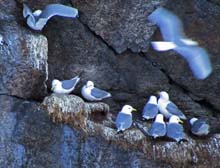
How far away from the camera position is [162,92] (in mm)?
6793

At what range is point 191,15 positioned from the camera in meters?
6.89

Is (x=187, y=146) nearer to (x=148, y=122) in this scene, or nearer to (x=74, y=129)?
(x=148, y=122)

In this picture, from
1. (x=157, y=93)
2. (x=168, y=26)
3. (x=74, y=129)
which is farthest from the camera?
(x=157, y=93)

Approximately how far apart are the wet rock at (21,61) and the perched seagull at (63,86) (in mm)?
114

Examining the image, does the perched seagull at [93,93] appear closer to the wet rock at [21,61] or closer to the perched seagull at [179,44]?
the wet rock at [21,61]

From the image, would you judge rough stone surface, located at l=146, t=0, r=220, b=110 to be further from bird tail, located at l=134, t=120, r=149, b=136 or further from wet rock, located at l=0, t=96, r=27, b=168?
wet rock, located at l=0, t=96, r=27, b=168

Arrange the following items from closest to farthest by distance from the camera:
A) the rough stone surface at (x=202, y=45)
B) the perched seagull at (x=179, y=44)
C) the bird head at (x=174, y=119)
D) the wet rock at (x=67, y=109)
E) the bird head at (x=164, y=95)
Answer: the wet rock at (x=67, y=109)
the bird head at (x=174, y=119)
the perched seagull at (x=179, y=44)
the bird head at (x=164, y=95)
the rough stone surface at (x=202, y=45)

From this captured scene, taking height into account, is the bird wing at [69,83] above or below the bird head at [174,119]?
above

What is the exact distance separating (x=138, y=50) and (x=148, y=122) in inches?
30.7

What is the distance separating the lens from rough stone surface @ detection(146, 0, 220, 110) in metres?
6.89

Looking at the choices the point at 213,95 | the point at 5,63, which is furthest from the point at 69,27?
the point at 213,95

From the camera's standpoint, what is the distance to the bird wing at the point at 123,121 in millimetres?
6102

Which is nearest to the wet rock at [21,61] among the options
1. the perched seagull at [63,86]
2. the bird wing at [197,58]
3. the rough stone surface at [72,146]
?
the perched seagull at [63,86]

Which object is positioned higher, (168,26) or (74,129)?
(168,26)
